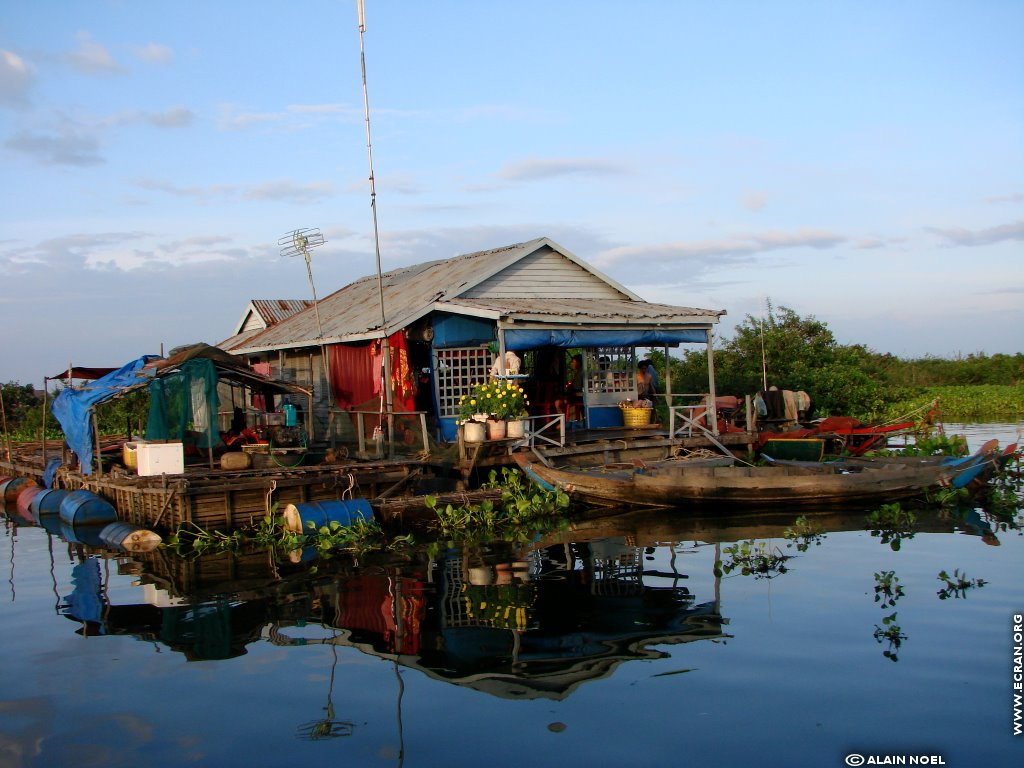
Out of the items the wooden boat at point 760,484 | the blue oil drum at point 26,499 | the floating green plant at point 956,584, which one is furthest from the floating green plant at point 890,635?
the blue oil drum at point 26,499

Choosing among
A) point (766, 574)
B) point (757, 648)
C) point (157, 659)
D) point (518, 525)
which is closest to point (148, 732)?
point (157, 659)

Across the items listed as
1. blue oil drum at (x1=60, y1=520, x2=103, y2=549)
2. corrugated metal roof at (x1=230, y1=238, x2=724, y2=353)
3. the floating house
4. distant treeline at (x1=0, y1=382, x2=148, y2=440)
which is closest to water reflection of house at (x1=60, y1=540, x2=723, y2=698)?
blue oil drum at (x1=60, y1=520, x2=103, y2=549)

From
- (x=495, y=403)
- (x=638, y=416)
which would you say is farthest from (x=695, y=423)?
(x=495, y=403)

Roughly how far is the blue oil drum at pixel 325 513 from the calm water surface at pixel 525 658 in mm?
782

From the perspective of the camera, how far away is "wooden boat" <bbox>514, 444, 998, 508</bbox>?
1537cm

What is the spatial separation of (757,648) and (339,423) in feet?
47.9

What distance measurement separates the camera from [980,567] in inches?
445

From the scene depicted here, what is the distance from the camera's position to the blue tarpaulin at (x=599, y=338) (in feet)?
55.9

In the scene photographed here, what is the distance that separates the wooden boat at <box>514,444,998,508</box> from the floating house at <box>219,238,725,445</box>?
1.77 m

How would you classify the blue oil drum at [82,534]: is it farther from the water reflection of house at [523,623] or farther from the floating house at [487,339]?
the water reflection of house at [523,623]

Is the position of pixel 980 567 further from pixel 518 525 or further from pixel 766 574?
pixel 518 525

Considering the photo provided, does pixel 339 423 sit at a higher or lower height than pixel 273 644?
higher

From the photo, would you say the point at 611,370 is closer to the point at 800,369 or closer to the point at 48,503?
the point at 800,369

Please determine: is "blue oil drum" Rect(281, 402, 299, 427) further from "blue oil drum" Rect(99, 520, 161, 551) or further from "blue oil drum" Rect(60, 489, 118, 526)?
"blue oil drum" Rect(99, 520, 161, 551)
